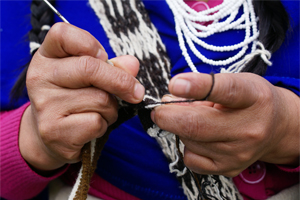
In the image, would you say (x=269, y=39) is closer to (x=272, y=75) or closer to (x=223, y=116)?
(x=272, y=75)

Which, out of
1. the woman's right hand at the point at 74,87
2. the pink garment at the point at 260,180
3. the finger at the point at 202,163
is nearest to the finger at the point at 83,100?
the woman's right hand at the point at 74,87

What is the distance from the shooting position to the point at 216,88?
1.26 ft

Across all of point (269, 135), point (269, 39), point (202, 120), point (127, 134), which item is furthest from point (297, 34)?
point (127, 134)

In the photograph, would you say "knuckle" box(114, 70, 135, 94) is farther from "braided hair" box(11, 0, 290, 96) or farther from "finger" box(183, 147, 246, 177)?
"braided hair" box(11, 0, 290, 96)

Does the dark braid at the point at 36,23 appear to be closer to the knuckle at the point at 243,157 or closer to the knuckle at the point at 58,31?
the knuckle at the point at 58,31

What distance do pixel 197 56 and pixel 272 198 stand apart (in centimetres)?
51

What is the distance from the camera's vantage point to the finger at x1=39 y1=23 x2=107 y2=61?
1.56ft

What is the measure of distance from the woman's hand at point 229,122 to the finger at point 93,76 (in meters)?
0.09

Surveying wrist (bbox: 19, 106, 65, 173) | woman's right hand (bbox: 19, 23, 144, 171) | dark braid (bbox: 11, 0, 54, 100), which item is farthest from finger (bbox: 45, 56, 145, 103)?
dark braid (bbox: 11, 0, 54, 100)

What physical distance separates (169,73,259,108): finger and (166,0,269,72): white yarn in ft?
0.94

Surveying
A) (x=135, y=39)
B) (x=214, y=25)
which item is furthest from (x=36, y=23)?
(x=214, y=25)

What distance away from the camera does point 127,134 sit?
2.42 feet

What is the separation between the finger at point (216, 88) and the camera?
0.37 metres

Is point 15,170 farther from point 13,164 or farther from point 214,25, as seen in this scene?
point 214,25
